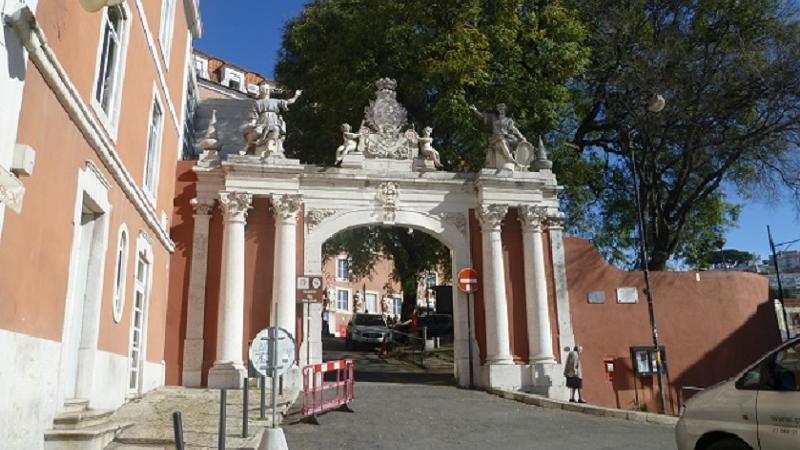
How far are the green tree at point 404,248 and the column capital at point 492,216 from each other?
7131 millimetres

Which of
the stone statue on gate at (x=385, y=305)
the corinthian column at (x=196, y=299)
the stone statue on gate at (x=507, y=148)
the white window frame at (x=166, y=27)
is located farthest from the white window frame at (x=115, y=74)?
the stone statue on gate at (x=385, y=305)

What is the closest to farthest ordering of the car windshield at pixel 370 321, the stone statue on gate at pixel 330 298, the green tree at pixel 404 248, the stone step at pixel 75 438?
1. the stone step at pixel 75 438
2. the green tree at pixel 404 248
3. the car windshield at pixel 370 321
4. the stone statue on gate at pixel 330 298

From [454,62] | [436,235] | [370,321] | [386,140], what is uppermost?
[454,62]

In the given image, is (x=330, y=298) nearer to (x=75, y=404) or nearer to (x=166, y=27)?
(x=166, y=27)

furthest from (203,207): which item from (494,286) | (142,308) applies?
(494,286)

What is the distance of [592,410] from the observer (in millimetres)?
11578

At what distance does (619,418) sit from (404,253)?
1485 cm

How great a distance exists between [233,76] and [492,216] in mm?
37010

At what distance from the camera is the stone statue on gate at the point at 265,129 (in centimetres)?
1462

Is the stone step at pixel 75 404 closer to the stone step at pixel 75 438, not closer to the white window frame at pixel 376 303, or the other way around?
the stone step at pixel 75 438

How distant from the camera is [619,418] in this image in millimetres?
11227

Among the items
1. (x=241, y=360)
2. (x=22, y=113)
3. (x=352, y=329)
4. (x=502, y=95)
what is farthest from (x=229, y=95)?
(x=22, y=113)

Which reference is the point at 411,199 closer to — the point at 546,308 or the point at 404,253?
the point at 546,308

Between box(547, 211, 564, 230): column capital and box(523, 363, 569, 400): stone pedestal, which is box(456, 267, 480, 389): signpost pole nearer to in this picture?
box(523, 363, 569, 400): stone pedestal
